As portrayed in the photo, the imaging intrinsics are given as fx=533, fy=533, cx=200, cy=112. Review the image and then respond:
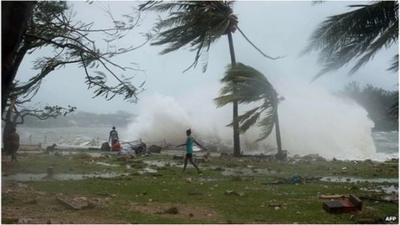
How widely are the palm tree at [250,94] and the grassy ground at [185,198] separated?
7814mm

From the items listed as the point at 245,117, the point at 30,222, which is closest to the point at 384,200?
the point at 30,222

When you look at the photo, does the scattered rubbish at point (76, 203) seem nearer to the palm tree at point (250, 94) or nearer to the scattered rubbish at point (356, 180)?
the scattered rubbish at point (356, 180)

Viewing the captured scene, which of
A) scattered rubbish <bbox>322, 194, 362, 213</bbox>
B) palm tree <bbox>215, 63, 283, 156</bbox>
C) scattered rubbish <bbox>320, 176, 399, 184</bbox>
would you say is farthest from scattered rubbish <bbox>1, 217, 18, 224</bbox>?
palm tree <bbox>215, 63, 283, 156</bbox>

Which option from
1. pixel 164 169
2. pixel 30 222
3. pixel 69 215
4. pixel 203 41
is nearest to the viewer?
pixel 30 222

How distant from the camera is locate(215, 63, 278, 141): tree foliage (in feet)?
70.6

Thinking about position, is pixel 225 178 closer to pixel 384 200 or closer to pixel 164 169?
pixel 164 169

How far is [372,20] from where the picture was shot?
979cm

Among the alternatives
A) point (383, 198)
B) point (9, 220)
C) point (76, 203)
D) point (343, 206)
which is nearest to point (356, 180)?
point (383, 198)

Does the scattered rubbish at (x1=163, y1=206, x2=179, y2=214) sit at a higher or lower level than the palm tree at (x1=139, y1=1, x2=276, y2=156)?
lower

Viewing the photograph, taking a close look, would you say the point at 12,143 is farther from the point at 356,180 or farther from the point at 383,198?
the point at 383,198

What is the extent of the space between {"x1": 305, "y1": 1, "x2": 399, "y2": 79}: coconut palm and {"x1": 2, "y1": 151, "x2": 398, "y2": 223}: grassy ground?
2.57 meters

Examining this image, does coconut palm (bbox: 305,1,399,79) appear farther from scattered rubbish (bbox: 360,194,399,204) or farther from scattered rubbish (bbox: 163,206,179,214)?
scattered rubbish (bbox: 163,206,179,214)

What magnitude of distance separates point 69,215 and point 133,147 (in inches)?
625

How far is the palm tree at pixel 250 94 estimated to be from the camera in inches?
848
